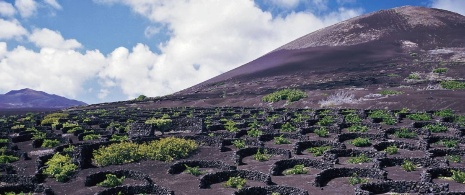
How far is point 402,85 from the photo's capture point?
79.1 metres

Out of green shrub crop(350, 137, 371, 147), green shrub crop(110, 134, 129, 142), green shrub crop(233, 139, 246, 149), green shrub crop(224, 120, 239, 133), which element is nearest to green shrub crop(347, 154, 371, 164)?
green shrub crop(350, 137, 371, 147)

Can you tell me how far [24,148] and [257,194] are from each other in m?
30.9

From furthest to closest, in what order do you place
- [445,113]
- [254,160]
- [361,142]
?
[445,113], [361,142], [254,160]

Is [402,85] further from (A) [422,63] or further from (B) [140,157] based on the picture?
(B) [140,157]

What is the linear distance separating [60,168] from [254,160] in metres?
14.2

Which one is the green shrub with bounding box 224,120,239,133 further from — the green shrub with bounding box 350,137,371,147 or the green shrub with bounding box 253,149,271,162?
the green shrub with bounding box 350,137,371,147

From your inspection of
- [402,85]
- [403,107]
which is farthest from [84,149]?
[402,85]

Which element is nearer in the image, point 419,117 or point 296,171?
point 296,171

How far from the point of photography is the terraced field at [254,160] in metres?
26.0

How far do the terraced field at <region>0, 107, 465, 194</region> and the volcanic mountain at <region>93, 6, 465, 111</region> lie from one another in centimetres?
1663

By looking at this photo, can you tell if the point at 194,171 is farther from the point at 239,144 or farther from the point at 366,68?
the point at 366,68

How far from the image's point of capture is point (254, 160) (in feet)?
115

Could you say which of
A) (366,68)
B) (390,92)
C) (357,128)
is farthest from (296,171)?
(366,68)

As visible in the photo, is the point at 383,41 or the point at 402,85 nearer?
the point at 402,85
